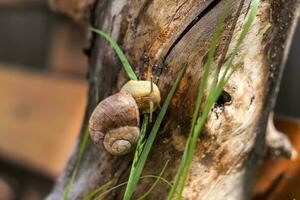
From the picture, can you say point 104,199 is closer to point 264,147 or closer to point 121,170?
point 121,170

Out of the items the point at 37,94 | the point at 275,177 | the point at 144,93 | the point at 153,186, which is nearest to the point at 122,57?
the point at 144,93

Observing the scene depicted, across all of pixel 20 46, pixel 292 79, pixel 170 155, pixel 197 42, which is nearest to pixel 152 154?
pixel 170 155

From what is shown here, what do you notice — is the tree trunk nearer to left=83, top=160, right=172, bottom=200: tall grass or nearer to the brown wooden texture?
left=83, top=160, right=172, bottom=200: tall grass

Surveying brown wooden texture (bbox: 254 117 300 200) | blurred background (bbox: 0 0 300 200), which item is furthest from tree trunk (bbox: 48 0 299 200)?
blurred background (bbox: 0 0 300 200)

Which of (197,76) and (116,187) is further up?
(197,76)

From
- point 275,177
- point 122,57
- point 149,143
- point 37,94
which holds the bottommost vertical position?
point 37,94

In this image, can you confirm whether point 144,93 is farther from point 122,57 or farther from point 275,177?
point 275,177
